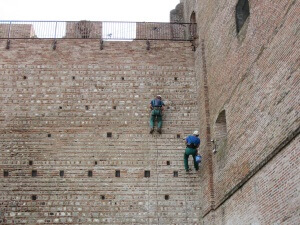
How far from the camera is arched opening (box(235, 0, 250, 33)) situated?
34.7 ft

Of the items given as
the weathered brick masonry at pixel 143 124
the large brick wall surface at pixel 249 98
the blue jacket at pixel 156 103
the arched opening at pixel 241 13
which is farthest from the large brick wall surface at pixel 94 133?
the arched opening at pixel 241 13

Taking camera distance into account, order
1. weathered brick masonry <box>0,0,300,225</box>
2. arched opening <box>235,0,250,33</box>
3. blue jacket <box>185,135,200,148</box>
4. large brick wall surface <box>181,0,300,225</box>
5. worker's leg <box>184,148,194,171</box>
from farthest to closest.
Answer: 1. worker's leg <box>184,148,194,171</box>
2. blue jacket <box>185,135,200,148</box>
3. arched opening <box>235,0,250,33</box>
4. weathered brick masonry <box>0,0,300,225</box>
5. large brick wall surface <box>181,0,300,225</box>

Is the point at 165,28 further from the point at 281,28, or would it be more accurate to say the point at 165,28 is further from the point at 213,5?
the point at 281,28

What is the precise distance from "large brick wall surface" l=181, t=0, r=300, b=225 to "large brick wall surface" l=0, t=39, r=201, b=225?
0.95 meters

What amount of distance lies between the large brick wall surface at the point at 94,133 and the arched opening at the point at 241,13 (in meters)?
3.54

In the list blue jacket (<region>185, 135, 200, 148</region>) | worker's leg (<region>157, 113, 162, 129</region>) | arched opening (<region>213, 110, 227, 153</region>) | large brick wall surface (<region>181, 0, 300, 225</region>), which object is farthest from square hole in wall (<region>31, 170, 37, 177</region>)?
arched opening (<region>213, 110, 227, 153</region>)

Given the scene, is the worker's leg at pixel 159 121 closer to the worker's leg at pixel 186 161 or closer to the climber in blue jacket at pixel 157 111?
the climber in blue jacket at pixel 157 111

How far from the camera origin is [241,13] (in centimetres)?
1075

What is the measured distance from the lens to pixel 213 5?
12594mm

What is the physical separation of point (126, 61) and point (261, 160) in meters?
6.90

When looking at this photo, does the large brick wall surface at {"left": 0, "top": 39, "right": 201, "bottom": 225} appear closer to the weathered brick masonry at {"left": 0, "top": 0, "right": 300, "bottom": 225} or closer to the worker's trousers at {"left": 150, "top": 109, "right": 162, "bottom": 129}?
the weathered brick masonry at {"left": 0, "top": 0, "right": 300, "bottom": 225}

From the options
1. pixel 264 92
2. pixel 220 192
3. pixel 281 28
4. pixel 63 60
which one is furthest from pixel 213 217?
pixel 63 60

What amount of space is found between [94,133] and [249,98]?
5279 millimetres

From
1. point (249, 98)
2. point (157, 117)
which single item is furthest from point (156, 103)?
point (249, 98)
